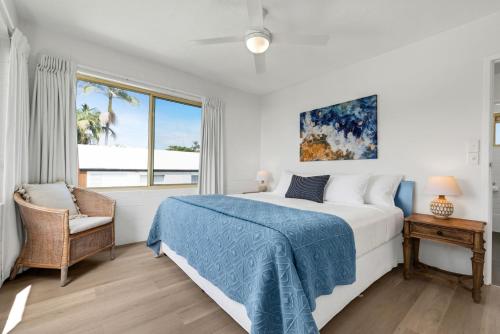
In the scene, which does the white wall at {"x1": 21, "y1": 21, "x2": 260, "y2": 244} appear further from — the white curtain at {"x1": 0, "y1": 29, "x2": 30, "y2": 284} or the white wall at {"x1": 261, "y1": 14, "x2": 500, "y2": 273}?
the white wall at {"x1": 261, "y1": 14, "x2": 500, "y2": 273}

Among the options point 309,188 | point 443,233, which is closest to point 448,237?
point 443,233

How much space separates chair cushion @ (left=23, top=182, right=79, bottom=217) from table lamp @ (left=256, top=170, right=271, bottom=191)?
2797mm

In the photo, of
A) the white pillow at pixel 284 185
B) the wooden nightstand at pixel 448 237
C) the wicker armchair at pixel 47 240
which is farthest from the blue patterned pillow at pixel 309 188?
the wicker armchair at pixel 47 240

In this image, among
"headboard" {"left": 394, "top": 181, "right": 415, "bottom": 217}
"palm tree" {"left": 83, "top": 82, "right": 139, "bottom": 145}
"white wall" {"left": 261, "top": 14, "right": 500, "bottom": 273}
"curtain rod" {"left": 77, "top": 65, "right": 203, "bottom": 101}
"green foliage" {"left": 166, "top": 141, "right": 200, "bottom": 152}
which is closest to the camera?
"white wall" {"left": 261, "top": 14, "right": 500, "bottom": 273}

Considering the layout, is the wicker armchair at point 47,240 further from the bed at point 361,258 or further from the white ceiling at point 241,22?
the white ceiling at point 241,22

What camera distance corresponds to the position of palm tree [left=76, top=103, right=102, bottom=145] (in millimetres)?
2936

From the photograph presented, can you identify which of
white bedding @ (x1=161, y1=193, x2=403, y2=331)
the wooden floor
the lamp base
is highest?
the lamp base

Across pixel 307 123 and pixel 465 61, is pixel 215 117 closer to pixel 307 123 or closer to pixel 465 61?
pixel 307 123

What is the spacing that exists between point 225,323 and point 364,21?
9.79 feet

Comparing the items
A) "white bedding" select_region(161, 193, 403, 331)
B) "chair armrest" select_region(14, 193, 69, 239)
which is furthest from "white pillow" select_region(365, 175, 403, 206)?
"chair armrest" select_region(14, 193, 69, 239)

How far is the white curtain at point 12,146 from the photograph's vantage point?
6.56 ft

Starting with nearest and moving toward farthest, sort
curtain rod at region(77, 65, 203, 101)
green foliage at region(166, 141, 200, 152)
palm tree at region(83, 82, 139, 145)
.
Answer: curtain rod at region(77, 65, 203, 101), palm tree at region(83, 82, 139, 145), green foliage at region(166, 141, 200, 152)

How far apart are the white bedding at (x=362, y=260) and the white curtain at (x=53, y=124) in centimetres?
154

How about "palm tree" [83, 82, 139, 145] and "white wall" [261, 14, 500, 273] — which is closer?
"white wall" [261, 14, 500, 273]
